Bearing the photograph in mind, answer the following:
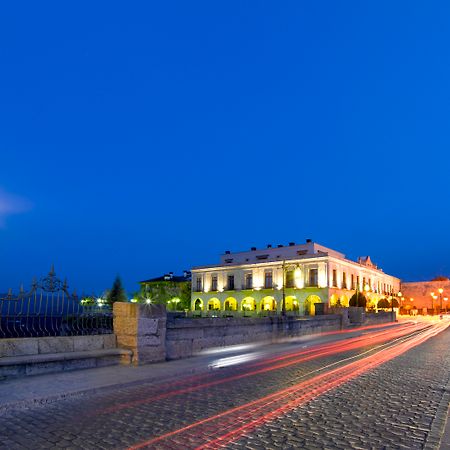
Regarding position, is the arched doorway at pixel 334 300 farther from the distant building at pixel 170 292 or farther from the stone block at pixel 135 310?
the stone block at pixel 135 310

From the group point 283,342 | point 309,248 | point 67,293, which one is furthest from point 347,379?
point 309,248

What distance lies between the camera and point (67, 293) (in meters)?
11.1

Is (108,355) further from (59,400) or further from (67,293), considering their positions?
(59,400)

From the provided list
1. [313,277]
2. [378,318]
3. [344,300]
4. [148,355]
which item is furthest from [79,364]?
[344,300]

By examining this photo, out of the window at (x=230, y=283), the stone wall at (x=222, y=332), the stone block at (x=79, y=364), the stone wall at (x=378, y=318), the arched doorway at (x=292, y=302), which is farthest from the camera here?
the window at (x=230, y=283)

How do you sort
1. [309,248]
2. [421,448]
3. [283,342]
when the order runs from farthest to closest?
[309,248]
[283,342]
[421,448]

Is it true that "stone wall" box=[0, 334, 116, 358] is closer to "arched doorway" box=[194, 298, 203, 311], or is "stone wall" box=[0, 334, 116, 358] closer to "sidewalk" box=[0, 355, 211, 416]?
"sidewalk" box=[0, 355, 211, 416]

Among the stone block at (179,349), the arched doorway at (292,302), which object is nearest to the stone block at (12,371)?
the stone block at (179,349)

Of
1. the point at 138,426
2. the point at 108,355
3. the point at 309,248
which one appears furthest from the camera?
the point at 309,248

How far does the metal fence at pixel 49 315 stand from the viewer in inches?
384

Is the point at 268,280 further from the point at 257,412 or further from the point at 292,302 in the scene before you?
the point at 257,412

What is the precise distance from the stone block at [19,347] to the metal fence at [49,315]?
18.6 inches

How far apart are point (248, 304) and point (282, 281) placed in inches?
281

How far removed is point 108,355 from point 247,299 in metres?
60.2
